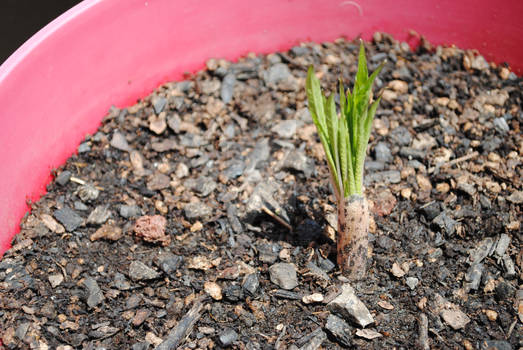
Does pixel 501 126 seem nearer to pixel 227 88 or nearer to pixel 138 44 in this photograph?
pixel 227 88

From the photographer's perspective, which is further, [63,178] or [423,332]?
[63,178]

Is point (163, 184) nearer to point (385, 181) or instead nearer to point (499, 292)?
point (385, 181)

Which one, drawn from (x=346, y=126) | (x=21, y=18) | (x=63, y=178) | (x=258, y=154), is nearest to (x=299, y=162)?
(x=258, y=154)

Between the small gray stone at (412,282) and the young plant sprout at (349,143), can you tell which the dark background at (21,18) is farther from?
the small gray stone at (412,282)

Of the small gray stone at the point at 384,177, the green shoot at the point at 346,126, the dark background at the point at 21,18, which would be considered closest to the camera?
the green shoot at the point at 346,126

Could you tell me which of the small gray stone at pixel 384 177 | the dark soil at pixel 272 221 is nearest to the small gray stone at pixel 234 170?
the dark soil at pixel 272 221
